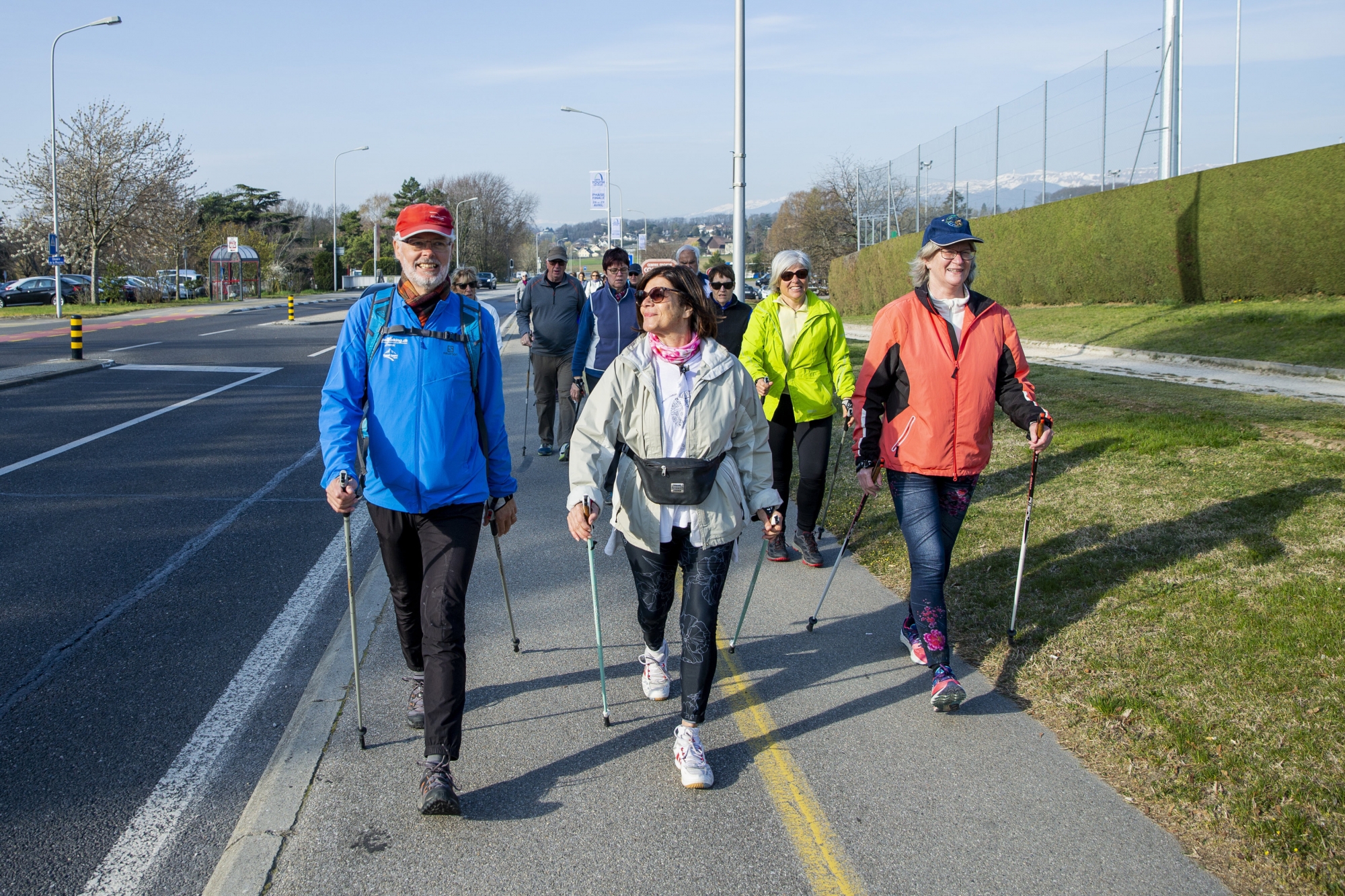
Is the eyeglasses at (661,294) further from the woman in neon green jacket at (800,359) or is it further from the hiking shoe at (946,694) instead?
the woman in neon green jacket at (800,359)

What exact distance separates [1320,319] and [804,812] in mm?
14321

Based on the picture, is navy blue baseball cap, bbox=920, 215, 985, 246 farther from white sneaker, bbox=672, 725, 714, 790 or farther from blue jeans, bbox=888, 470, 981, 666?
white sneaker, bbox=672, 725, 714, 790

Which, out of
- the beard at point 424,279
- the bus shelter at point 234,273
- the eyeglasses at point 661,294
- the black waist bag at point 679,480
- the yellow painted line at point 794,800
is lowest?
the yellow painted line at point 794,800

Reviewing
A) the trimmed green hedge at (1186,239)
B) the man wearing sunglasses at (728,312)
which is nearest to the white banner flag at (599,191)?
the trimmed green hedge at (1186,239)

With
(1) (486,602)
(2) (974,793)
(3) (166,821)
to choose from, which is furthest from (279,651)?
(2) (974,793)

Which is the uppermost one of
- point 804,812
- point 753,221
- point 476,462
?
point 753,221

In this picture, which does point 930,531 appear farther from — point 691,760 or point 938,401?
point 691,760

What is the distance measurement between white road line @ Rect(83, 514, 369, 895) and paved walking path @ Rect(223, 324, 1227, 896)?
30 cm

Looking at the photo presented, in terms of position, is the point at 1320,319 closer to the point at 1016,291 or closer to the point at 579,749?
the point at 1016,291

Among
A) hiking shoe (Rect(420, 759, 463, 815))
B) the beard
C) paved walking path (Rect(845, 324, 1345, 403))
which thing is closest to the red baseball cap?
the beard

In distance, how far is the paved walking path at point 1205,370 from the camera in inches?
446

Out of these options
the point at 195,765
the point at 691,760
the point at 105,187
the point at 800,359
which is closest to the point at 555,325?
the point at 800,359

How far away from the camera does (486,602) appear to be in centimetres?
581

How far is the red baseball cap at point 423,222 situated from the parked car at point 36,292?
47594 mm
